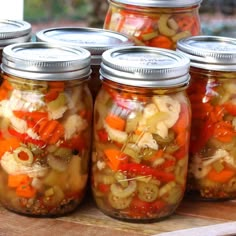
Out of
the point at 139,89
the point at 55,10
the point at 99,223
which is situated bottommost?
the point at 55,10

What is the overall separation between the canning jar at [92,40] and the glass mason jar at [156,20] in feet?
0.13

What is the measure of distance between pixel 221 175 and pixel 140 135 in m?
0.19

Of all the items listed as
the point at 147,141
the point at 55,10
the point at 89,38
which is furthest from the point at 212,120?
the point at 55,10

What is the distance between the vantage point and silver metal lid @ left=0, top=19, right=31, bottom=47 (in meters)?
1.05

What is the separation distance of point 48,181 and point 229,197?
297 millimetres

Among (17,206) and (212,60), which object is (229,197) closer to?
(212,60)

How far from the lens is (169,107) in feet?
3.15

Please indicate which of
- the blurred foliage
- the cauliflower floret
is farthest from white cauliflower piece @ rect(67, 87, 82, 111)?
Result: the blurred foliage

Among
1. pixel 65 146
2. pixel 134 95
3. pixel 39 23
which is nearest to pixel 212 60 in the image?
pixel 134 95

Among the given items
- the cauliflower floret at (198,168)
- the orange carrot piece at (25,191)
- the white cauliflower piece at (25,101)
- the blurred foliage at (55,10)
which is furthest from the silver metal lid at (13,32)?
the blurred foliage at (55,10)

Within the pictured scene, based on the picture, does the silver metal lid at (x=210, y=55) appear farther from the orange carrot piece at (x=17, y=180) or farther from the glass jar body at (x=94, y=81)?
the orange carrot piece at (x=17, y=180)

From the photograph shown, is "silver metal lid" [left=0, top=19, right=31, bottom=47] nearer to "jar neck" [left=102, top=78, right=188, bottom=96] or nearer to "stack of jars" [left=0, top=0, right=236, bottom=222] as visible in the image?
"stack of jars" [left=0, top=0, right=236, bottom=222]

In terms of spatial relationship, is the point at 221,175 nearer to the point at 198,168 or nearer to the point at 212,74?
the point at 198,168

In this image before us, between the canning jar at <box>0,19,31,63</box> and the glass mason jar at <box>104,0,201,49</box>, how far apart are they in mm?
172
